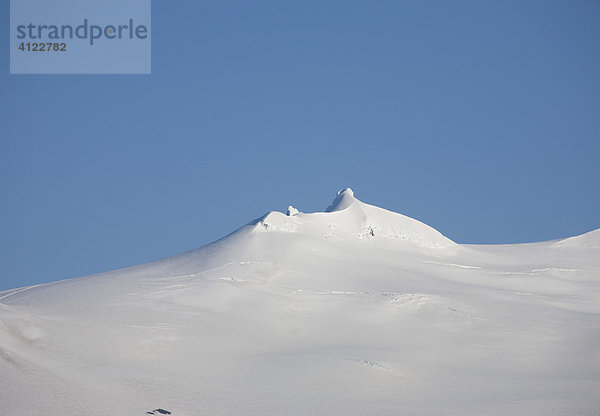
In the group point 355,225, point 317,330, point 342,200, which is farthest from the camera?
point 342,200

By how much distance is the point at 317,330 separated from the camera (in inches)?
2667

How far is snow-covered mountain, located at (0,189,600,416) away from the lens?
167 feet

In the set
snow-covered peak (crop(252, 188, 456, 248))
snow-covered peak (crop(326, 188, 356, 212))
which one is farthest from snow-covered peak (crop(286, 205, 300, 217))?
snow-covered peak (crop(326, 188, 356, 212))

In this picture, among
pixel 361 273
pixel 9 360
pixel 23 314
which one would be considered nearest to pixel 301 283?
pixel 361 273

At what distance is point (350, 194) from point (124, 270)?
30.5 metres

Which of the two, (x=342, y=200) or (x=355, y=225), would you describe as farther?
(x=342, y=200)

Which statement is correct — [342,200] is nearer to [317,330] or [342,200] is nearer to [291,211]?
[291,211]

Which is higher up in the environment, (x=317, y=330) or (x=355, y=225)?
(x=355, y=225)

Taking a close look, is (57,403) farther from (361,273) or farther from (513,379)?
(361,273)

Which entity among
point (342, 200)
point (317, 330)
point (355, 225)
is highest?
point (342, 200)

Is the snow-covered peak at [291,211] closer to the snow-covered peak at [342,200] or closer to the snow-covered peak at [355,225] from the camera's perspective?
the snow-covered peak at [355,225]

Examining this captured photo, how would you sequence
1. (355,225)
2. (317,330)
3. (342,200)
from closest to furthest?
(317,330) → (355,225) → (342,200)

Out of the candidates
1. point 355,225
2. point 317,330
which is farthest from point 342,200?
point 317,330

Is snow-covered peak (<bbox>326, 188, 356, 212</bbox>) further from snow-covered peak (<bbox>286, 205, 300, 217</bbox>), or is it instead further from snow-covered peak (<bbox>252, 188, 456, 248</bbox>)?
snow-covered peak (<bbox>286, 205, 300, 217</bbox>)
